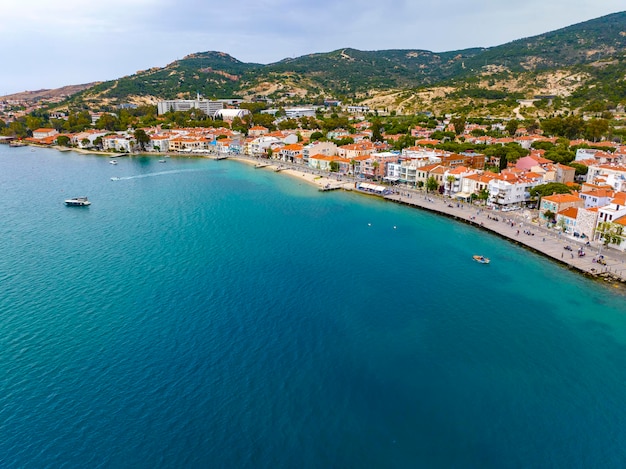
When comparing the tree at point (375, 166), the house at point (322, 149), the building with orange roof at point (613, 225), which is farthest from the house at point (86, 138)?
the building with orange roof at point (613, 225)

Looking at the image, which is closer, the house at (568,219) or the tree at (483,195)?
the house at (568,219)

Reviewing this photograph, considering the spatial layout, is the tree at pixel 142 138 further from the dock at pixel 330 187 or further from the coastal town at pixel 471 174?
the dock at pixel 330 187

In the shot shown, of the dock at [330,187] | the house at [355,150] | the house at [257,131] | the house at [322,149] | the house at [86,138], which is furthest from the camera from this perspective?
the house at [257,131]

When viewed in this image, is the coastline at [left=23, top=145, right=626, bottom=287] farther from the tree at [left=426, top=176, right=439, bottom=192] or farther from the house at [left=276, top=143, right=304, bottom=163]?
the house at [left=276, top=143, right=304, bottom=163]

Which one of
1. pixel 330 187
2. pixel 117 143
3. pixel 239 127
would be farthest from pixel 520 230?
pixel 117 143

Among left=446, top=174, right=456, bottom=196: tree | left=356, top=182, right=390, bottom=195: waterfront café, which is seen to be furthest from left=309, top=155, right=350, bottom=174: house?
left=446, top=174, right=456, bottom=196: tree

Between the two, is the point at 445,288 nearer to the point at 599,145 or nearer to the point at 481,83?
the point at 599,145

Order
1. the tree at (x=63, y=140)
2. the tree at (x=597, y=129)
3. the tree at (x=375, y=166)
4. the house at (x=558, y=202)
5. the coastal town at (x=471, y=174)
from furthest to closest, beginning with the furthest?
the tree at (x=63, y=140), the tree at (x=597, y=129), the tree at (x=375, y=166), the house at (x=558, y=202), the coastal town at (x=471, y=174)
